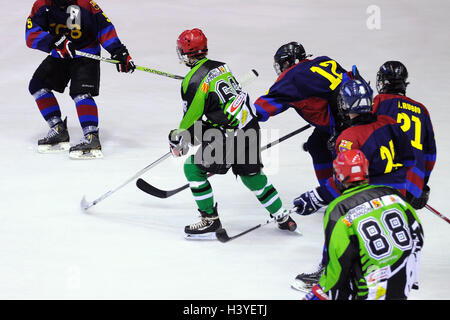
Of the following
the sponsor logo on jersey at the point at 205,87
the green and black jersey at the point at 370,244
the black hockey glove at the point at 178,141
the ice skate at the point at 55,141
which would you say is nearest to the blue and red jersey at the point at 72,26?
the ice skate at the point at 55,141

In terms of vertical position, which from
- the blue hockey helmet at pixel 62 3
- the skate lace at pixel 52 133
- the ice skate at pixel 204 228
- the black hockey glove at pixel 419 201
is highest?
the blue hockey helmet at pixel 62 3

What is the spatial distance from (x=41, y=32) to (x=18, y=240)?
6.33 ft

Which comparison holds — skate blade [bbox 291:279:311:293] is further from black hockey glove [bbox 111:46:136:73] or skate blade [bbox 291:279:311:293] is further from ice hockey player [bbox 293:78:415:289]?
black hockey glove [bbox 111:46:136:73]

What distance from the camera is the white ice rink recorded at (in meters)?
4.01

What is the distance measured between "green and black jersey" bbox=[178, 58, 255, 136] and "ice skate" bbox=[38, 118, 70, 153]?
6.35ft

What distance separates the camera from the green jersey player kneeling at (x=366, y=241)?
300 centimetres

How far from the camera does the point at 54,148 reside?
6.06m

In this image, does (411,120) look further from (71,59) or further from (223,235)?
(71,59)

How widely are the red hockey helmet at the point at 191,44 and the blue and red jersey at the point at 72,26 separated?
1576 millimetres

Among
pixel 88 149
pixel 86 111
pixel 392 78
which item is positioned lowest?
pixel 88 149

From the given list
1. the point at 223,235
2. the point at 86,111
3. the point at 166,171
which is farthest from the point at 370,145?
the point at 86,111

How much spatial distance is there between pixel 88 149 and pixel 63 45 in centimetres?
77

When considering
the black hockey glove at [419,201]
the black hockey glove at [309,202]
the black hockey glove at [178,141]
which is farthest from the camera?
the black hockey glove at [178,141]

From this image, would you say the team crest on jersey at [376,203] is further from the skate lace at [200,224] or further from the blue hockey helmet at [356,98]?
the skate lace at [200,224]
